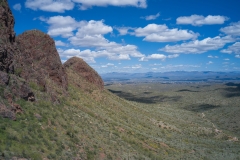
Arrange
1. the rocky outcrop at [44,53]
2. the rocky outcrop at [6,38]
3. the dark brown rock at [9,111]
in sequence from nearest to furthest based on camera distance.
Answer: the dark brown rock at [9,111], the rocky outcrop at [6,38], the rocky outcrop at [44,53]

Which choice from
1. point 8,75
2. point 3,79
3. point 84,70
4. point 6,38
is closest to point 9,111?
point 3,79

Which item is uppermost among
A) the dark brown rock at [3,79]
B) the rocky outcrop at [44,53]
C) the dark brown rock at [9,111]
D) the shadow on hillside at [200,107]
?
the rocky outcrop at [44,53]

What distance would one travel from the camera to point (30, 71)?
25.7 metres

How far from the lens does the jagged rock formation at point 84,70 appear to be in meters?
56.2

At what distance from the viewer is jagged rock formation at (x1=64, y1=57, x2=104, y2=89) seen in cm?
5621

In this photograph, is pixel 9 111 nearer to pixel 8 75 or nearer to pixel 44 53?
pixel 8 75

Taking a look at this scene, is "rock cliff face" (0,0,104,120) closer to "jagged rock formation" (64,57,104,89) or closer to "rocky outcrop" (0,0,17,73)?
"rocky outcrop" (0,0,17,73)

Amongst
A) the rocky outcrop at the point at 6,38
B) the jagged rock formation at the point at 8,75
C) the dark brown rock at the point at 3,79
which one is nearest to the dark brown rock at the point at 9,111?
the jagged rock formation at the point at 8,75

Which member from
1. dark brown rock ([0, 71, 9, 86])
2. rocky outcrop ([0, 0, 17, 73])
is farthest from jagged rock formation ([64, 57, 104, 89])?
dark brown rock ([0, 71, 9, 86])

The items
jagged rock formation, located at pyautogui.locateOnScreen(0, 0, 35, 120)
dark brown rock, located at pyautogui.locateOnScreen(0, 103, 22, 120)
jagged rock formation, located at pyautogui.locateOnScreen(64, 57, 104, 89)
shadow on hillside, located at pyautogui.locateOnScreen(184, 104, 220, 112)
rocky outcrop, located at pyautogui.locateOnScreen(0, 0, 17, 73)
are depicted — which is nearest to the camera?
dark brown rock, located at pyautogui.locateOnScreen(0, 103, 22, 120)

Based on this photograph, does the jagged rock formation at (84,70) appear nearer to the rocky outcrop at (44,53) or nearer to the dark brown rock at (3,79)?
the rocky outcrop at (44,53)

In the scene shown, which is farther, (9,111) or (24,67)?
(24,67)

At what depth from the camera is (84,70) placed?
57.5m

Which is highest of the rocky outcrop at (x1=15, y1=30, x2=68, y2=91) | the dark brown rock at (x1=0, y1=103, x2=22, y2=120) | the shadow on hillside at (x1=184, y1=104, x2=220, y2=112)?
the rocky outcrop at (x1=15, y1=30, x2=68, y2=91)
